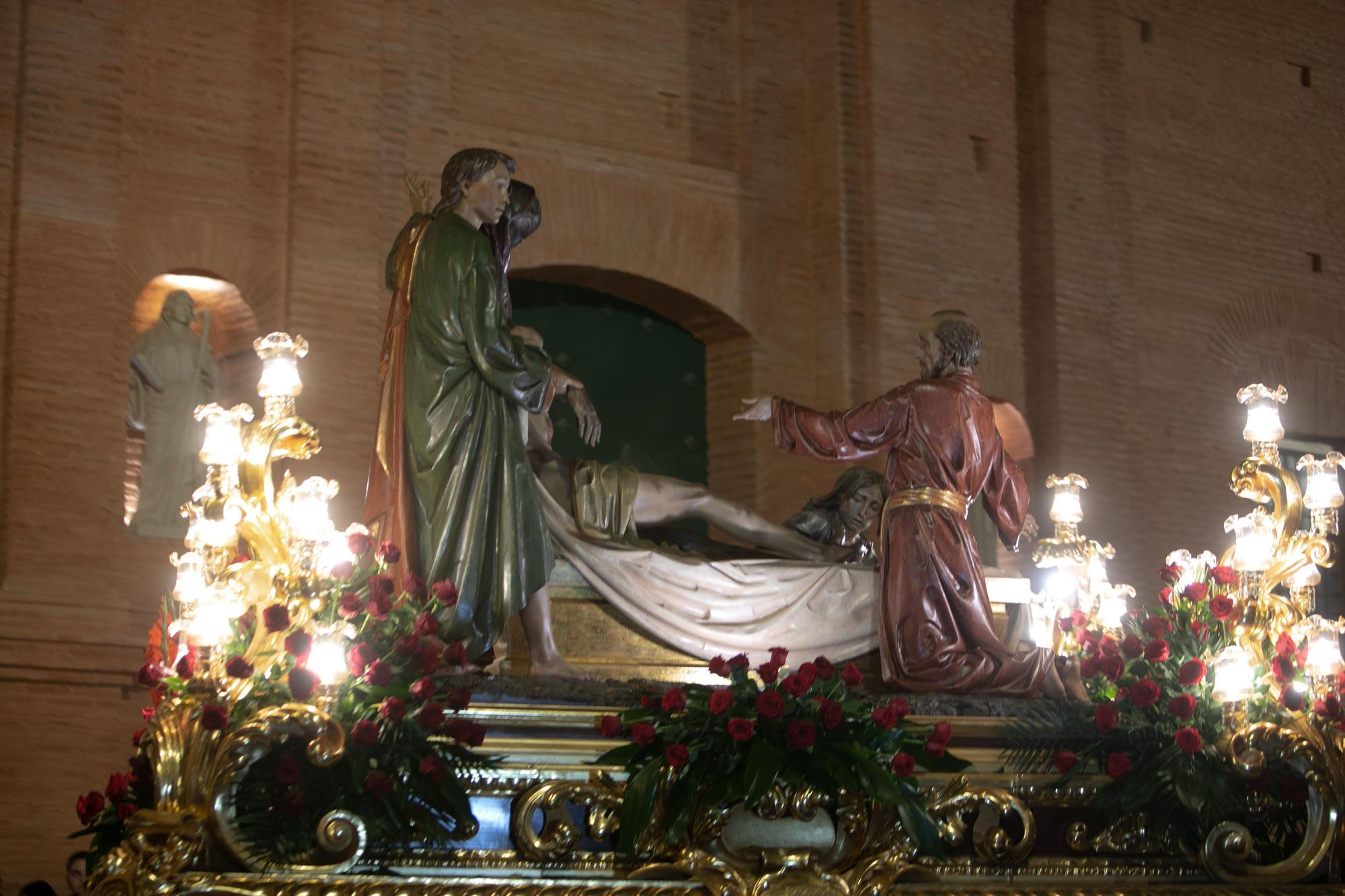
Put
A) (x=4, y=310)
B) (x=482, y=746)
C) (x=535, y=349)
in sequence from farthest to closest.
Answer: (x=4, y=310)
(x=535, y=349)
(x=482, y=746)

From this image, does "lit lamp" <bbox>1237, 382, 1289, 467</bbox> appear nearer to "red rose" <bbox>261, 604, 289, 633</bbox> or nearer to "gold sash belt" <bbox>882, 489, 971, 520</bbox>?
"gold sash belt" <bbox>882, 489, 971, 520</bbox>

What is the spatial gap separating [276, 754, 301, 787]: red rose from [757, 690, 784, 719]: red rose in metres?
1.39

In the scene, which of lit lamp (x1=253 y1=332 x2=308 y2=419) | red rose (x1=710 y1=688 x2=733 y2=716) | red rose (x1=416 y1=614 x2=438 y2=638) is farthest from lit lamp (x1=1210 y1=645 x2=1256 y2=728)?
lit lamp (x1=253 y1=332 x2=308 y2=419)

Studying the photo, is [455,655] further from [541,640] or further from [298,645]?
[541,640]

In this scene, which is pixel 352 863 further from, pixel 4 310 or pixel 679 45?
pixel 679 45

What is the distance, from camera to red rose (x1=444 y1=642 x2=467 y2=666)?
18.9 ft

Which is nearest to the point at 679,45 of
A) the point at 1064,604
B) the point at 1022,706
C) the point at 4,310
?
A: the point at 4,310

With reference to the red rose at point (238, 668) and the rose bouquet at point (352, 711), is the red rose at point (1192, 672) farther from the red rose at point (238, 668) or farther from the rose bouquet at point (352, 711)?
the red rose at point (238, 668)

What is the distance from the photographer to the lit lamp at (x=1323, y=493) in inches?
264

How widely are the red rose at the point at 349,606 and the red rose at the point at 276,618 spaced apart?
0.27 m

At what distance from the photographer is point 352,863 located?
18.0ft

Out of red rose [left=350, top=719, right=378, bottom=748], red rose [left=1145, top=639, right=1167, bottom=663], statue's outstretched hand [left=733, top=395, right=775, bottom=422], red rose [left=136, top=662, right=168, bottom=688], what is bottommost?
red rose [left=350, top=719, right=378, bottom=748]

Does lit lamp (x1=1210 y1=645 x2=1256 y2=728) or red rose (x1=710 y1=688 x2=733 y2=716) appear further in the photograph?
lit lamp (x1=1210 y1=645 x2=1256 y2=728)

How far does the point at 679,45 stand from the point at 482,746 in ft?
20.6
